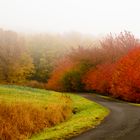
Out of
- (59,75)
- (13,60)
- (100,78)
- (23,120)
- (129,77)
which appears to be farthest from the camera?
(13,60)

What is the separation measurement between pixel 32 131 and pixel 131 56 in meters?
34.1

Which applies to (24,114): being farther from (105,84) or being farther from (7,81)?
(7,81)

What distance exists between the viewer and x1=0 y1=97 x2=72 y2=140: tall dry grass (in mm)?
22847

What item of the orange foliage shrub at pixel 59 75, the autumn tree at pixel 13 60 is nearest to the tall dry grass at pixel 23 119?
the orange foliage shrub at pixel 59 75

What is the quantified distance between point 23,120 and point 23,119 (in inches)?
3.7

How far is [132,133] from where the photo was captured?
75.2ft

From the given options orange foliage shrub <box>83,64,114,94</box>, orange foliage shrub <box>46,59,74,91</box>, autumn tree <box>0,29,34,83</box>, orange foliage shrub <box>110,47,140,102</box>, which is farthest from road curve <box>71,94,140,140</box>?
autumn tree <box>0,29,34,83</box>

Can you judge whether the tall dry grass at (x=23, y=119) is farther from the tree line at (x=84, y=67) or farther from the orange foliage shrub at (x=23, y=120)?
the tree line at (x=84, y=67)

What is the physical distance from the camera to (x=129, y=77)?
56250 millimetres

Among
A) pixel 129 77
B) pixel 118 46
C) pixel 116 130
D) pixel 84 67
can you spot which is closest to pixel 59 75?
pixel 84 67

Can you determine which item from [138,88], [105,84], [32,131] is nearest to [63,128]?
[32,131]

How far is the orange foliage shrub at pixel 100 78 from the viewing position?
68.5 metres

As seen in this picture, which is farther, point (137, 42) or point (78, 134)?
point (137, 42)

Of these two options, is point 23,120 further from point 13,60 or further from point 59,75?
point 13,60
